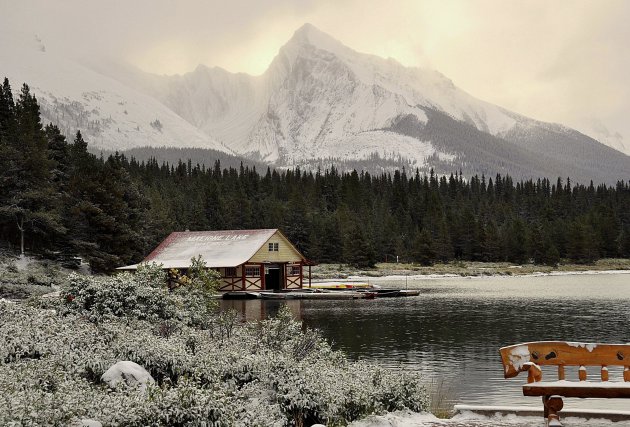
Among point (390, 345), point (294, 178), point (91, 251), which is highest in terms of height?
point (294, 178)

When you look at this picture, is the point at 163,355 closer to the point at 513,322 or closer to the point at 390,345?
the point at 390,345

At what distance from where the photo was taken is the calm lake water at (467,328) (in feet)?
68.5

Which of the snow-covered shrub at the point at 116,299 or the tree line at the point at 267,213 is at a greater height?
the tree line at the point at 267,213

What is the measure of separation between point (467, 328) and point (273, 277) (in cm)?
3804

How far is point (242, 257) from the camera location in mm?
→ 67125

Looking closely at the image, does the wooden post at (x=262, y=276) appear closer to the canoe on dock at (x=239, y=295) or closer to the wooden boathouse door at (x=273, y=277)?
the wooden boathouse door at (x=273, y=277)

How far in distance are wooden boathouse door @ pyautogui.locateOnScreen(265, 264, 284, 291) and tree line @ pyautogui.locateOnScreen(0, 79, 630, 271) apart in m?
13.5

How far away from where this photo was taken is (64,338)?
1571 cm

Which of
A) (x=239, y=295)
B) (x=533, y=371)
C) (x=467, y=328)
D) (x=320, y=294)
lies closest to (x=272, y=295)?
(x=239, y=295)

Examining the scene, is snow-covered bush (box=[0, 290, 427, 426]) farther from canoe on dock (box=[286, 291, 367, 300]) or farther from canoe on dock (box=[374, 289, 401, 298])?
canoe on dock (box=[374, 289, 401, 298])

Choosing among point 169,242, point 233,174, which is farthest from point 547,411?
point 233,174

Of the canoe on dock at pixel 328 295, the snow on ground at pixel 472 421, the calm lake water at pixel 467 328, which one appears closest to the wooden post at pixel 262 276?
the canoe on dock at pixel 328 295

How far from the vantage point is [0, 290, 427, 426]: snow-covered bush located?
34.2 ft

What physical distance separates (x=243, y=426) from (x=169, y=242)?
64.6 m
